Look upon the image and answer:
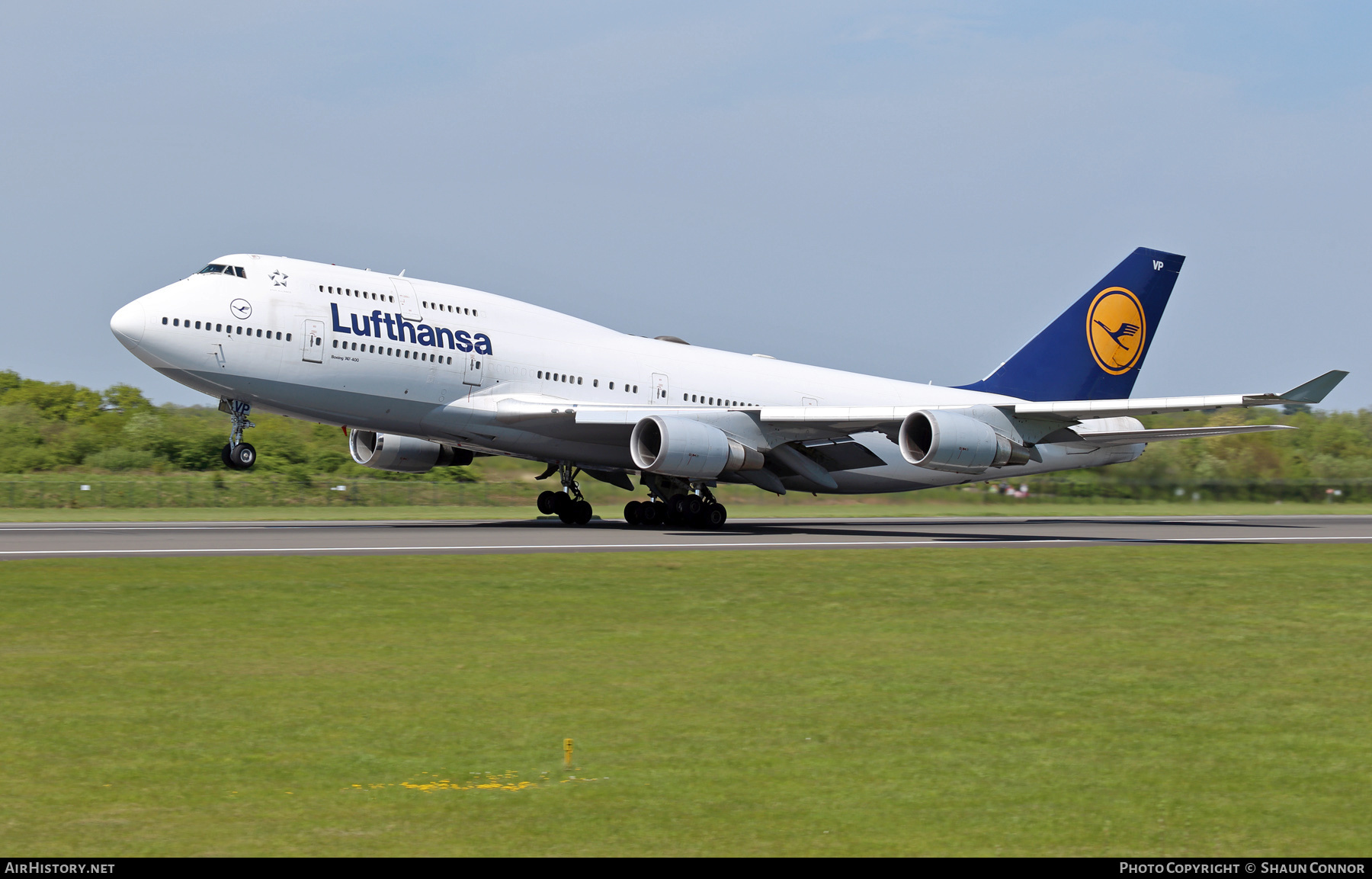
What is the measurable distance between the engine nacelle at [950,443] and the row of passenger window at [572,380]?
23.0 ft

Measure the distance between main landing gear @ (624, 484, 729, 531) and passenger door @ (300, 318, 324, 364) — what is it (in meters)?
9.04

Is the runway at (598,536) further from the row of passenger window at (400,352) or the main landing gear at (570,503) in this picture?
the row of passenger window at (400,352)

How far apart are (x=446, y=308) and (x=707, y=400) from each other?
738 cm

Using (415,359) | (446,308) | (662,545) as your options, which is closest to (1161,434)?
(662,545)

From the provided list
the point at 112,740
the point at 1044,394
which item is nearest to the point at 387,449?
the point at 1044,394

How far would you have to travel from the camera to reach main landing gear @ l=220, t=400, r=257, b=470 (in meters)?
26.0

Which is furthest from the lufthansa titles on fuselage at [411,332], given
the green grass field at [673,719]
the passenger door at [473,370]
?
the green grass field at [673,719]

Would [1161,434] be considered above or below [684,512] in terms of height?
above

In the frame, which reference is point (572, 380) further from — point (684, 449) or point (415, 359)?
point (415, 359)

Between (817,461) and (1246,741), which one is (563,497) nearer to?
(817,461)

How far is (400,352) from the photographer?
28.7 meters

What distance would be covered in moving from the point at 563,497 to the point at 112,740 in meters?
25.7
